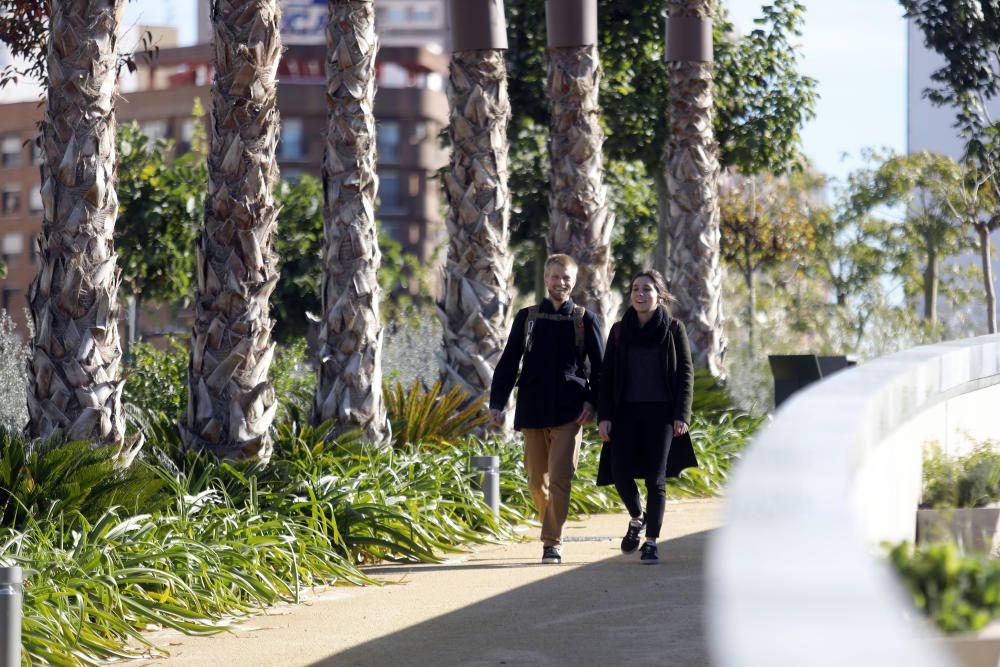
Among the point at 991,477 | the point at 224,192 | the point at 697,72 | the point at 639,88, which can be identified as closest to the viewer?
the point at 991,477

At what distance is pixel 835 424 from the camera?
379 centimetres

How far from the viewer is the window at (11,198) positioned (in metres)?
72.7

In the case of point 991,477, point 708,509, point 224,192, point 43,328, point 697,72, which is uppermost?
point 697,72

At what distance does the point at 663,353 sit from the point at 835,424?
5570mm

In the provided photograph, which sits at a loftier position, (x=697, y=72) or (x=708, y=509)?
(x=697, y=72)

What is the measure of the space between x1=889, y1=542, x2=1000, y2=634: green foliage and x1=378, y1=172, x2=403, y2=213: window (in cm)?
8122

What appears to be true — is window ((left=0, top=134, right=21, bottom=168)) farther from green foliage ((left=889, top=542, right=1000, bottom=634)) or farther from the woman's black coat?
green foliage ((left=889, top=542, right=1000, bottom=634))

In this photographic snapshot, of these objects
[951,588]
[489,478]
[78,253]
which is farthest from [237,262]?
[951,588]

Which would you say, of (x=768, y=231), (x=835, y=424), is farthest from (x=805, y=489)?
(x=768, y=231)

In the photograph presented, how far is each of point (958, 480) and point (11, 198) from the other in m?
70.7

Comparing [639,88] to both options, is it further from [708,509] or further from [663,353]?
[663,353]

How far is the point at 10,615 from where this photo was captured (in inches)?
230

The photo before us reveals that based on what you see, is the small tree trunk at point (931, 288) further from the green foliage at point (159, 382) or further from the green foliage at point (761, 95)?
the green foliage at point (159, 382)

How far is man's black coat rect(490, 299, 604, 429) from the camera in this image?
946 cm
